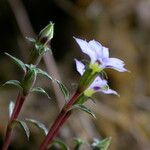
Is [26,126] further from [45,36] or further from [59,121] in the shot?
[45,36]

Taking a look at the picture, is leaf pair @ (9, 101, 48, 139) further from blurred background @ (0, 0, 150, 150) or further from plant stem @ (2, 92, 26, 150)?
blurred background @ (0, 0, 150, 150)

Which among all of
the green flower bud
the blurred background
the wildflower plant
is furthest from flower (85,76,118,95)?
the blurred background

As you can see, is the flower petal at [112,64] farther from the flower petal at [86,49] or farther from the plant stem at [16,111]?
the plant stem at [16,111]

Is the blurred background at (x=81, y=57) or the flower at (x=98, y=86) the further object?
the blurred background at (x=81, y=57)

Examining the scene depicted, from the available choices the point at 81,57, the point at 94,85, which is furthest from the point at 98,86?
the point at 81,57

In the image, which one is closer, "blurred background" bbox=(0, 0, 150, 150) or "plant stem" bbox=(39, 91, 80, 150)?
"plant stem" bbox=(39, 91, 80, 150)

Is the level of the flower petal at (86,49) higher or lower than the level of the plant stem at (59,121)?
higher

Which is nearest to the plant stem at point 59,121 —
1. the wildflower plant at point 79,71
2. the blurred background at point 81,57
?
A: the wildflower plant at point 79,71

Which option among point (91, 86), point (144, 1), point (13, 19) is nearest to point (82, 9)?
point (13, 19)
